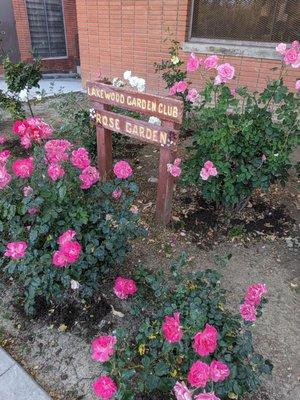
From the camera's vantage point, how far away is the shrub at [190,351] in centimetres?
145

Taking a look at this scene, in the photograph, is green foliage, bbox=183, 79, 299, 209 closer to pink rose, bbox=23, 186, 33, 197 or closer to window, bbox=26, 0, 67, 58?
pink rose, bbox=23, 186, 33, 197

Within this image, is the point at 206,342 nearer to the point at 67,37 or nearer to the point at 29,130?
the point at 29,130

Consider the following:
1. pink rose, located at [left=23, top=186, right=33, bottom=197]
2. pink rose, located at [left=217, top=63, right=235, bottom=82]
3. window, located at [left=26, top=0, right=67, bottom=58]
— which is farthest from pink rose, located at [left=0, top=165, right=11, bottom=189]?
window, located at [left=26, top=0, right=67, bottom=58]

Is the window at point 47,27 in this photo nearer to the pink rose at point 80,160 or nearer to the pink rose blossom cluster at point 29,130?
the pink rose blossom cluster at point 29,130

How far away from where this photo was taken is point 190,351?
1685 mm

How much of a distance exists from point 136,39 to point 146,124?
14.1ft

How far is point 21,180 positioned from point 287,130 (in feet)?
6.79

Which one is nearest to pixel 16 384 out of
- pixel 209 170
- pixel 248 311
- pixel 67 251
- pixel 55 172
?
pixel 67 251

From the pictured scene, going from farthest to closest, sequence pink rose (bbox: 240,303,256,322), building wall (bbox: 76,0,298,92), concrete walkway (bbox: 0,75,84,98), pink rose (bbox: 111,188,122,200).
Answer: concrete walkway (bbox: 0,75,84,98), building wall (bbox: 76,0,298,92), pink rose (bbox: 111,188,122,200), pink rose (bbox: 240,303,256,322)

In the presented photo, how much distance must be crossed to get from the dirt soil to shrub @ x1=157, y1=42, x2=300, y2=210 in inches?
16.6

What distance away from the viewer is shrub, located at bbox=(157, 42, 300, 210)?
267cm

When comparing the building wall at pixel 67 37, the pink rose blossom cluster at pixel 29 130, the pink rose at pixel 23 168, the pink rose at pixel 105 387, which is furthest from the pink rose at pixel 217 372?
the building wall at pixel 67 37

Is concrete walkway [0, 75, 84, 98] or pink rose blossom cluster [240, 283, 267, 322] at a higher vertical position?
pink rose blossom cluster [240, 283, 267, 322]

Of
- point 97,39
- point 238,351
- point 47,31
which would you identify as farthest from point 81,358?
point 47,31
